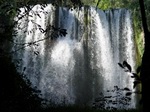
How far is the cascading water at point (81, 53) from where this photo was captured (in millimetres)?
16469

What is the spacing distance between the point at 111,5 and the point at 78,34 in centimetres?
431

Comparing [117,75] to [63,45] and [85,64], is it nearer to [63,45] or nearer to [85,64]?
[85,64]

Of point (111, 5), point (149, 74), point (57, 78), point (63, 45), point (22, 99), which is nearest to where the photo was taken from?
point (149, 74)

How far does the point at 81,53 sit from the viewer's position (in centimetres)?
1756

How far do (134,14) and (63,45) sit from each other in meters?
4.18

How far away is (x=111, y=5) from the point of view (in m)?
20.8

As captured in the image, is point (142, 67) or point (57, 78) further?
point (57, 78)

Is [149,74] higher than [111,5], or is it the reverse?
[111,5]

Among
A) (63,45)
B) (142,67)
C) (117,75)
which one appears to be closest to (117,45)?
(117,75)

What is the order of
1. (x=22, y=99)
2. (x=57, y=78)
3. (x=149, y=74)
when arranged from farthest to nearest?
(x=57, y=78)
(x=22, y=99)
(x=149, y=74)

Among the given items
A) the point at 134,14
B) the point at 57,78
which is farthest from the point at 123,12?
the point at 57,78

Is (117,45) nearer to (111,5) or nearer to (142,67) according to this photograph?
Result: (111,5)

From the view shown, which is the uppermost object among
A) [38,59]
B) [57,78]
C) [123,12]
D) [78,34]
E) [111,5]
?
[111,5]

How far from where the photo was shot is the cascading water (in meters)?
16.5
